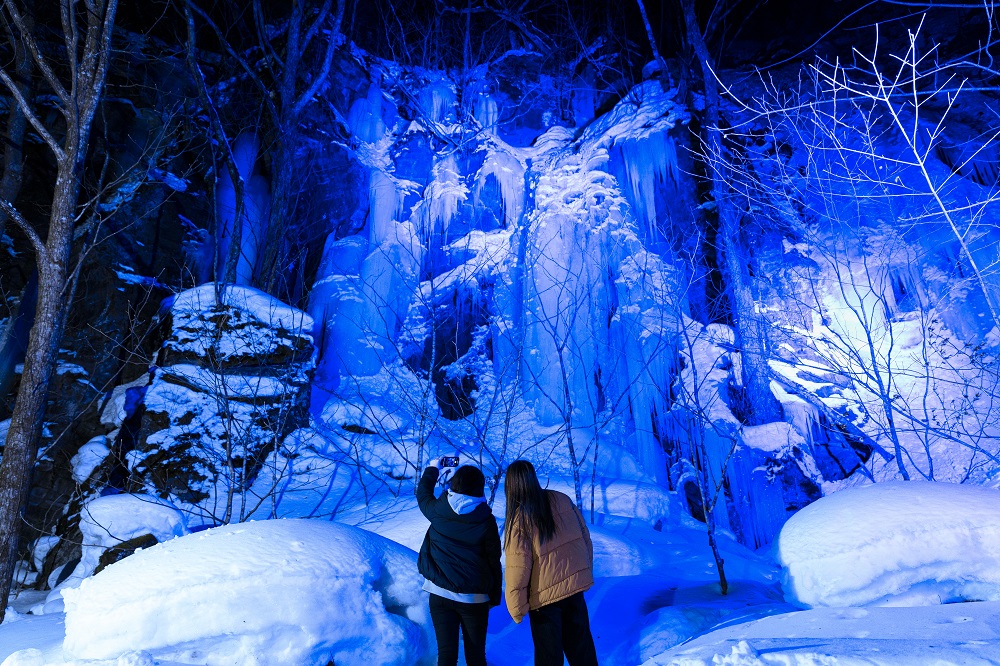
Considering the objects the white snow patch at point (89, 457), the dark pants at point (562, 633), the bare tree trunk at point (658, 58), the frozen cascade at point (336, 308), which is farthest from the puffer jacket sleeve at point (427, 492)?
the bare tree trunk at point (658, 58)

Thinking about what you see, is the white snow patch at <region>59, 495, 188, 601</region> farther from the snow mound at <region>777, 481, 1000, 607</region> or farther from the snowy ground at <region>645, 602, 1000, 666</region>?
the snow mound at <region>777, 481, 1000, 607</region>

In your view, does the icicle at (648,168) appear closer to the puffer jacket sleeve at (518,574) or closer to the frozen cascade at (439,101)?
the frozen cascade at (439,101)

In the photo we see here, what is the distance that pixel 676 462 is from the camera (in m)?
8.52

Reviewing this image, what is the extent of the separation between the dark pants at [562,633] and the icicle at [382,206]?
890 cm

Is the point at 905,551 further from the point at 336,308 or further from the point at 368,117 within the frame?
the point at 368,117

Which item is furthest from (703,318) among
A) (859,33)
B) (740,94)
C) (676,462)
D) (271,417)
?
(271,417)

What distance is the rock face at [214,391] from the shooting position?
657cm

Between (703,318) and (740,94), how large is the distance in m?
5.01

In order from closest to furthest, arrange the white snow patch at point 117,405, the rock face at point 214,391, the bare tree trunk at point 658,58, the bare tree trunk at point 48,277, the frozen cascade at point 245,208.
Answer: the bare tree trunk at point 48,277
the rock face at point 214,391
the white snow patch at point 117,405
the frozen cascade at point 245,208
the bare tree trunk at point 658,58

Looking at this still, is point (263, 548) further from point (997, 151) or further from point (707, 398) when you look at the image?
point (997, 151)

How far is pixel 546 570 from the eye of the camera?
237 cm

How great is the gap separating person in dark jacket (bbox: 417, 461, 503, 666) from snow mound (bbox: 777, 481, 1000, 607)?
1.68 metres

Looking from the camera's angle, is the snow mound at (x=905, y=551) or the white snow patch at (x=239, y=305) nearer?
the snow mound at (x=905, y=551)

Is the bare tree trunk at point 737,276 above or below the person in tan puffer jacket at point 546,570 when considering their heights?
above
